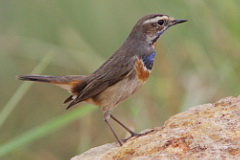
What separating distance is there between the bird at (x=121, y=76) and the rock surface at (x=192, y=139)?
1060 millimetres

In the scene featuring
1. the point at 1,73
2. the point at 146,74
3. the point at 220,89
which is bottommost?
the point at 220,89

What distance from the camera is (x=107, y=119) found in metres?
7.44

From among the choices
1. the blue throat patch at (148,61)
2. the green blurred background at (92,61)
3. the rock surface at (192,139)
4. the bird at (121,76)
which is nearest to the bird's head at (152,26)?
the bird at (121,76)

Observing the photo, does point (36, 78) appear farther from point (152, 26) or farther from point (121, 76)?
point (152, 26)

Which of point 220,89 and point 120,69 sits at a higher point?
point 120,69

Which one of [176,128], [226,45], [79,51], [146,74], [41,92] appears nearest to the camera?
[176,128]

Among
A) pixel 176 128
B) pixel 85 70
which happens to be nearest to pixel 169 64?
pixel 85 70

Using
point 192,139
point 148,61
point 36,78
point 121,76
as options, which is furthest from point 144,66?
point 192,139

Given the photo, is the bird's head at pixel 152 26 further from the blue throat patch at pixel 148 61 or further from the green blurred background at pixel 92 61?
the green blurred background at pixel 92 61

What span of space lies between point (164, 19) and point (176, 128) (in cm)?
199

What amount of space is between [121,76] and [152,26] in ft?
2.09

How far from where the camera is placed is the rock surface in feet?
17.9

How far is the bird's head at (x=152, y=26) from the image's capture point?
304 inches

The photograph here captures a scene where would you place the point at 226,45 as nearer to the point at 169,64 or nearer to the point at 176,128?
the point at 169,64
